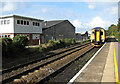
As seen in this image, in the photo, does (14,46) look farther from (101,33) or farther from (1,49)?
(101,33)

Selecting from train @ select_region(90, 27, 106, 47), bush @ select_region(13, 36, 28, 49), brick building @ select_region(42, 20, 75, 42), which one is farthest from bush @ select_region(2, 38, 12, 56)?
brick building @ select_region(42, 20, 75, 42)

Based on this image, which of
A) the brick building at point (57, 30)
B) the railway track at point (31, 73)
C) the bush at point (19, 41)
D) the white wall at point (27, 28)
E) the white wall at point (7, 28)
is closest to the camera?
the railway track at point (31, 73)

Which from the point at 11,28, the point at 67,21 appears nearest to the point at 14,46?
the point at 11,28

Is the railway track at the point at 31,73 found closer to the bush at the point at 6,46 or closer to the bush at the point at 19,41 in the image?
the bush at the point at 6,46

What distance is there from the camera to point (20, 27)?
23.8 metres

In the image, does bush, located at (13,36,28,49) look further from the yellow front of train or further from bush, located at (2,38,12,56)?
the yellow front of train

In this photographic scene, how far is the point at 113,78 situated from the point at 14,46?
10791 millimetres

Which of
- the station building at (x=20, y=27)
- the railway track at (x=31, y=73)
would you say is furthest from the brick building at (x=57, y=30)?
the railway track at (x=31, y=73)

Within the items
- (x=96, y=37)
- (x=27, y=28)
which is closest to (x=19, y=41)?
(x=27, y=28)

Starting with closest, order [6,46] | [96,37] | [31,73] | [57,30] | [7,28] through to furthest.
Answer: [31,73], [6,46], [7,28], [96,37], [57,30]

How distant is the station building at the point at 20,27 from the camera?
22.6 metres

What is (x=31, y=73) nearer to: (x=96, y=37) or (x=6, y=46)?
(x=6, y=46)

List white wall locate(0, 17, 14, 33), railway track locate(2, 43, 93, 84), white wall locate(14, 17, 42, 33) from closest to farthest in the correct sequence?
1. railway track locate(2, 43, 93, 84)
2. white wall locate(0, 17, 14, 33)
3. white wall locate(14, 17, 42, 33)

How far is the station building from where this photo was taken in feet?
74.3
